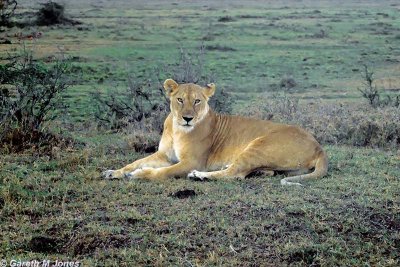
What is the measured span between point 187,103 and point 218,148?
0.56m

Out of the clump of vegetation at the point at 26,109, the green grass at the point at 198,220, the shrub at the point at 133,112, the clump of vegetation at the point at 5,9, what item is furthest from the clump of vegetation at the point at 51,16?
the green grass at the point at 198,220

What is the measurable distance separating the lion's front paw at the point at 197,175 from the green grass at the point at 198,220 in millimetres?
123

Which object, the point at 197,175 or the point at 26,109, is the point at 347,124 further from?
the point at 26,109

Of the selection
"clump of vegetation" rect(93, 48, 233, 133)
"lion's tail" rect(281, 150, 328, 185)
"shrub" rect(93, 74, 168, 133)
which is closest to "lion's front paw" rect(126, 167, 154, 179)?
"lion's tail" rect(281, 150, 328, 185)

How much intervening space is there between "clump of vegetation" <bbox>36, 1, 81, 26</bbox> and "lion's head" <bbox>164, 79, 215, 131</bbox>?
839 inches

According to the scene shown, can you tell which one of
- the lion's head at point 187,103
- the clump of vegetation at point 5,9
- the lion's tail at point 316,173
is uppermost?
the clump of vegetation at point 5,9

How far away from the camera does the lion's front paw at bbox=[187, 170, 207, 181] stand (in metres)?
7.00

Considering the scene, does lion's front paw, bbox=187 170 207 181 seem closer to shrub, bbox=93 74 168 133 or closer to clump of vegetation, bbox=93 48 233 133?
clump of vegetation, bbox=93 48 233 133

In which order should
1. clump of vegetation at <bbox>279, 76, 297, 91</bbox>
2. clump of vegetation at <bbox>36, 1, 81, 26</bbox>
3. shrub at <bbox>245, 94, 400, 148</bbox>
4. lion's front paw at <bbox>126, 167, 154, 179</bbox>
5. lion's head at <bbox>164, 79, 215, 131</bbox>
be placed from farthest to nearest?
clump of vegetation at <bbox>36, 1, 81, 26</bbox> < clump of vegetation at <bbox>279, 76, 297, 91</bbox> < shrub at <bbox>245, 94, 400, 148</bbox> < lion's head at <bbox>164, 79, 215, 131</bbox> < lion's front paw at <bbox>126, 167, 154, 179</bbox>

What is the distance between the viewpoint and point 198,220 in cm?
566

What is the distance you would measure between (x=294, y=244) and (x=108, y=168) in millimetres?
2732

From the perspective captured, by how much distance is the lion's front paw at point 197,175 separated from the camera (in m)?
7.00

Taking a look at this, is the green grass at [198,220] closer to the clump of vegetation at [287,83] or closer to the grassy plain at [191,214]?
the grassy plain at [191,214]

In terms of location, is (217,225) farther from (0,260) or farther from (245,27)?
(245,27)
